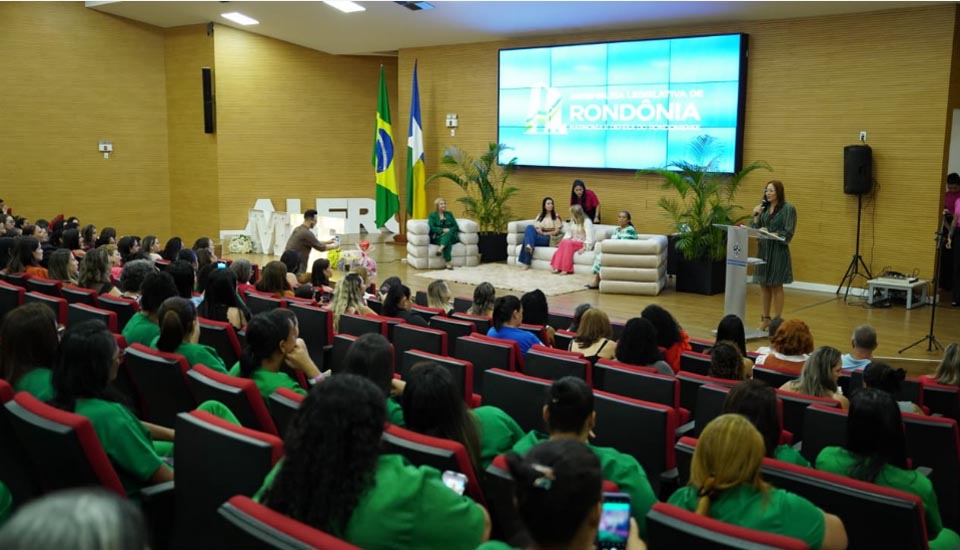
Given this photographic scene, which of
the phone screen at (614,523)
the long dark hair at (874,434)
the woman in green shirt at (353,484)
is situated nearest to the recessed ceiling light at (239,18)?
the long dark hair at (874,434)

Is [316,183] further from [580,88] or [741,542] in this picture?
[741,542]

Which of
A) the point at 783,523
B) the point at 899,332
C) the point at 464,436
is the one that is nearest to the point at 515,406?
the point at 464,436

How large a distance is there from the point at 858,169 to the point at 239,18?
9.56m

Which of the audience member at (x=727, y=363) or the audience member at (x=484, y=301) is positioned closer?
the audience member at (x=727, y=363)

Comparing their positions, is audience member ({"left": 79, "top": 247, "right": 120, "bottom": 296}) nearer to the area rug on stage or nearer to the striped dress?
the area rug on stage

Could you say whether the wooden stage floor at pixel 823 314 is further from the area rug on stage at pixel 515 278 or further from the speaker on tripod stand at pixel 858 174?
the speaker on tripod stand at pixel 858 174

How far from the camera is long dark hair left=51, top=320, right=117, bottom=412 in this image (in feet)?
8.94

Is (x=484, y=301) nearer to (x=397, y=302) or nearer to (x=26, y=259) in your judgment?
(x=397, y=302)

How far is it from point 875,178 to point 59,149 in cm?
1247

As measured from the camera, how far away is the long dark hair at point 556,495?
1.61 meters

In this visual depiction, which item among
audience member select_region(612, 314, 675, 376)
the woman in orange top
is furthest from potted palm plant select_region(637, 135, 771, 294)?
the woman in orange top

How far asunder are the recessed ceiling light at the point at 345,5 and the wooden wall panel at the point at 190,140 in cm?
344

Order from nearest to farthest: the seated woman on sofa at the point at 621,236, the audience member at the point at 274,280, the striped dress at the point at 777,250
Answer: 1. the audience member at the point at 274,280
2. the striped dress at the point at 777,250
3. the seated woman on sofa at the point at 621,236

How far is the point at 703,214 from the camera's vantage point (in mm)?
10359
